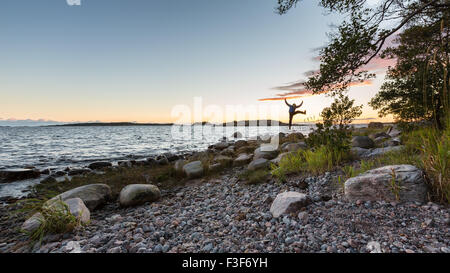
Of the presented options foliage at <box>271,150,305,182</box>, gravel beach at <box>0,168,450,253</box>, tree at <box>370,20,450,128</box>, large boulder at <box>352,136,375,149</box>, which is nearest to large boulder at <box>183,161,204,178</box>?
gravel beach at <box>0,168,450,253</box>

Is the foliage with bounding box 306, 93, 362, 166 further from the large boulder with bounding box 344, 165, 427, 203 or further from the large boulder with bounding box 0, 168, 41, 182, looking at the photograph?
the large boulder with bounding box 0, 168, 41, 182

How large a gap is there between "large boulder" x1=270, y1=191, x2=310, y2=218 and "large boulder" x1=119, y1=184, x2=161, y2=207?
3.73 metres

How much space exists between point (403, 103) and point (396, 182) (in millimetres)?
6345

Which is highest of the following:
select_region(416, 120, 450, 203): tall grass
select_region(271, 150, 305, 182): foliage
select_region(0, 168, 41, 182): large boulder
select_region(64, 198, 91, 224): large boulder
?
select_region(416, 120, 450, 203): tall grass

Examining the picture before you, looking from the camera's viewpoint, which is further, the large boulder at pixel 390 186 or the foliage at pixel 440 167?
the large boulder at pixel 390 186

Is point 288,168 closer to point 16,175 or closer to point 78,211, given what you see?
point 78,211

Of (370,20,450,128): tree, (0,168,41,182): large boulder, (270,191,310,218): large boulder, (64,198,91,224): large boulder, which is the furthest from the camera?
(0,168,41,182): large boulder

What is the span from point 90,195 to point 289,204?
5.40 meters

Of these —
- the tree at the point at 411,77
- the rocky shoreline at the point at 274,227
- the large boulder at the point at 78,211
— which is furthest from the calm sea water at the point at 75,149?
the large boulder at the point at 78,211

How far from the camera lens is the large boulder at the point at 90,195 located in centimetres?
523

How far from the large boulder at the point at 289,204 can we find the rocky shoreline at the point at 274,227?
0.02m

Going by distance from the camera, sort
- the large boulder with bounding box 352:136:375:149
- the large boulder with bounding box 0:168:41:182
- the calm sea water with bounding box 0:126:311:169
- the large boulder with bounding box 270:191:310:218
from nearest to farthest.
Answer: the large boulder with bounding box 270:191:310:218
the large boulder with bounding box 352:136:375:149
the large boulder with bounding box 0:168:41:182
the calm sea water with bounding box 0:126:311:169

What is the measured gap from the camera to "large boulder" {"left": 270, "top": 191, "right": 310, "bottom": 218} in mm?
3484

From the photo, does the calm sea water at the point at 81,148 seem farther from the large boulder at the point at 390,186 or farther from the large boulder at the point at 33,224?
the large boulder at the point at 33,224
